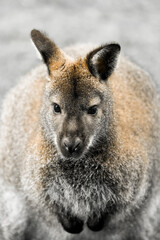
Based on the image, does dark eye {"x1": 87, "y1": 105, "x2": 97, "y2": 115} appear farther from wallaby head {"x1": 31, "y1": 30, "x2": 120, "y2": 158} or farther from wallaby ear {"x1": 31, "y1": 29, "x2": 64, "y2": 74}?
wallaby ear {"x1": 31, "y1": 29, "x2": 64, "y2": 74}

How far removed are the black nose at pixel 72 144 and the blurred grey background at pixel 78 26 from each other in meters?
3.24

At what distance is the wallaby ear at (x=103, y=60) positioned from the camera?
3.45 metres

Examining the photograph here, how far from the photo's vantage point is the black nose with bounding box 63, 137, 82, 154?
132 inches

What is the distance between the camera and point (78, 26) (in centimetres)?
759

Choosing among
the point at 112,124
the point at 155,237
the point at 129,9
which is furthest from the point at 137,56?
the point at 112,124

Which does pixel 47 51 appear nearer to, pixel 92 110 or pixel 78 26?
pixel 92 110

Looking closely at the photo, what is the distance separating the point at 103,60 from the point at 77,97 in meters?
0.34

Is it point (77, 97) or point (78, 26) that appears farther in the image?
point (78, 26)

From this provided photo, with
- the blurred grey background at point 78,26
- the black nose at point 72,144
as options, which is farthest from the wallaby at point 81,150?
the blurred grey background at point 78,26

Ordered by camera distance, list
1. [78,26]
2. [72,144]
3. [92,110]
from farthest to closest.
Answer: [78,26] < [92,110] < [72,144]

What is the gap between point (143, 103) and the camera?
15.2ft

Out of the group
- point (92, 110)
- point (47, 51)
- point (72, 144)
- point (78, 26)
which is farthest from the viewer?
point (78, 26)

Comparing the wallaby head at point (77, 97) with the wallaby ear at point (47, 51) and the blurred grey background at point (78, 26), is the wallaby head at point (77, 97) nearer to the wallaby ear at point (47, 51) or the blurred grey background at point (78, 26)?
the wallaby ear at point (47, 51)

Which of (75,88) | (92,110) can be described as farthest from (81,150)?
(75,88)
